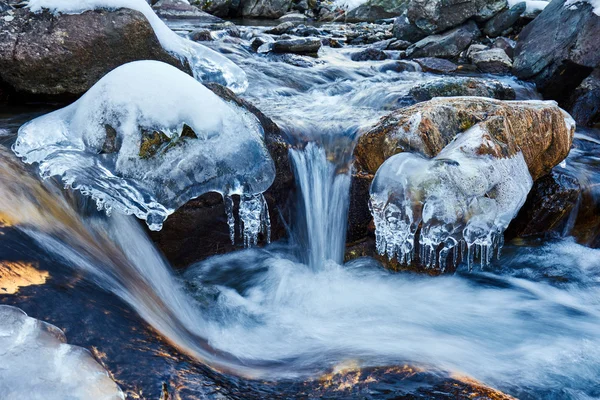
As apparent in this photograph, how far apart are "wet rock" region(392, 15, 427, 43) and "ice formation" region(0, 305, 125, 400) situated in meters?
11.2

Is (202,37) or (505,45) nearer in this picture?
(505,45)

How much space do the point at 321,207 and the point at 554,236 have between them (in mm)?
2046

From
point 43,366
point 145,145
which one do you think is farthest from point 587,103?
point 43,366

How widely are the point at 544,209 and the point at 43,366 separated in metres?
3.92

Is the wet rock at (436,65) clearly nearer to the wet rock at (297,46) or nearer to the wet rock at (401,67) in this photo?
the wet rock at (401,67)

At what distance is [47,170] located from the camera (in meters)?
3.01

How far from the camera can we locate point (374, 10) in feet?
73.0

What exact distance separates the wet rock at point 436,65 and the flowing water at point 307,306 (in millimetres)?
4594

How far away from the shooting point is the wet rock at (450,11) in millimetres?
10859

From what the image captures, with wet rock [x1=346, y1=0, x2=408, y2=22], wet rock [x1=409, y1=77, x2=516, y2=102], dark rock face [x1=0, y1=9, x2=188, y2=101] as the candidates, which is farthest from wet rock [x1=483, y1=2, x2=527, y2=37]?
wet rock [x1=346, y1=0, x2=408, y2=22]

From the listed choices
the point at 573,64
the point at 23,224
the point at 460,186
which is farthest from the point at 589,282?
the point at 573,64

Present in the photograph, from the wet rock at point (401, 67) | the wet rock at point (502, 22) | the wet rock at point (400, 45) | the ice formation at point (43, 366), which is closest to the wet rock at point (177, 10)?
the wet rock at point (400, 45)

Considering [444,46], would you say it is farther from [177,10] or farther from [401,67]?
[177,10]

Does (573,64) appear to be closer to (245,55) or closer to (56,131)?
(245,55)
